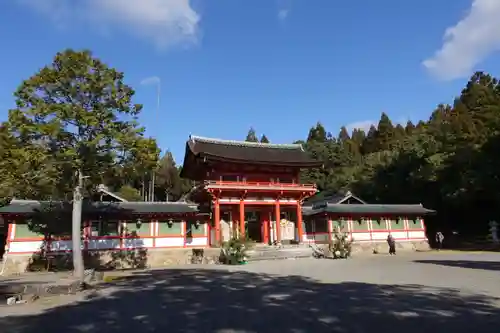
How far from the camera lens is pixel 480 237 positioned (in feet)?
115

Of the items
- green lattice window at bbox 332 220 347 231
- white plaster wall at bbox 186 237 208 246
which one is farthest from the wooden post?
white plaster wall at bbox 186 237 208 246

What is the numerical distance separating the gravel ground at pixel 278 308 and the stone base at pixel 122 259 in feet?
36.0

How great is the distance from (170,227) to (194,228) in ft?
5.72

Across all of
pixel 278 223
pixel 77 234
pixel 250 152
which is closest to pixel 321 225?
pixel 278 223

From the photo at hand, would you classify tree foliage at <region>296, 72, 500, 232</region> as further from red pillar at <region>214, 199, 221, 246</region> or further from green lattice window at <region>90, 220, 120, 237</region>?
green lattice window at <region>90, 220, 120, 237</region>

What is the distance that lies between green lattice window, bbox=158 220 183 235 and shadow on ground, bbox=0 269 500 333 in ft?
44.3

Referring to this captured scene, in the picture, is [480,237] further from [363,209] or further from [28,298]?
[28,298]

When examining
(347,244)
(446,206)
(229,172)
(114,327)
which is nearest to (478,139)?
(446,206)

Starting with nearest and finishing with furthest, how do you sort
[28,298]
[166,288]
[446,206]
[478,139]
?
[28,298] < [166,288] < [478,139] < [446,206]

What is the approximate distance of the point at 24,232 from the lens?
2119 cm

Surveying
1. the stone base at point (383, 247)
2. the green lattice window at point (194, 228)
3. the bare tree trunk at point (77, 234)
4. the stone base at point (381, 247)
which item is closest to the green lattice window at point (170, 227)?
the green lattice window at point (194, 228)

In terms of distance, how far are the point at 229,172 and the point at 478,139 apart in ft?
75.0

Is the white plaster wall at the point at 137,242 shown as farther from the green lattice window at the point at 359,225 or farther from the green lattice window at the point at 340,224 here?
the green lattice window at the point at 359,225

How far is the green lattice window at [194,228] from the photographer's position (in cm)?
2513
